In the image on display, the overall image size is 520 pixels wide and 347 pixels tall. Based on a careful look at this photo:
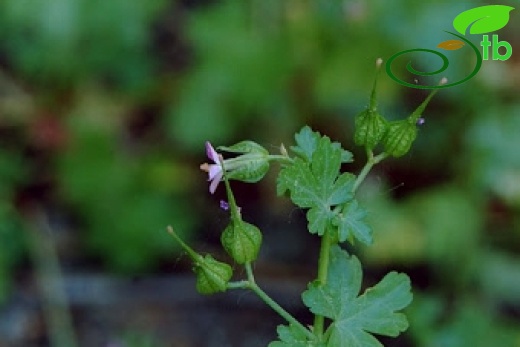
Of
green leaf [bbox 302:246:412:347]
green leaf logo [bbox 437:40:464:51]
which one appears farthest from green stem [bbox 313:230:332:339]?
green leaf logo [bbox 437:40:464:51]

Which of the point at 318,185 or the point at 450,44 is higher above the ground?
the point at 450,44

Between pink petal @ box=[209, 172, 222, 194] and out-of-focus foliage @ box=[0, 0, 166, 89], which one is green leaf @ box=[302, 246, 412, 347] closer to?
pink petal @ box=[209, 172, 222, 194]

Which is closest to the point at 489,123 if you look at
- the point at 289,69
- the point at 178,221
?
the point at 289,69

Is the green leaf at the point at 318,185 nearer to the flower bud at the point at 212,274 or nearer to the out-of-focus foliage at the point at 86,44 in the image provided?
the flower bud at the point at 212,274

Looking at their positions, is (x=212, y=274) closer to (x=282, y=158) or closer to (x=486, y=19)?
(x=282, y=158)

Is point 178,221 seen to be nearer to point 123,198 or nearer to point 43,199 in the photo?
point 123,198

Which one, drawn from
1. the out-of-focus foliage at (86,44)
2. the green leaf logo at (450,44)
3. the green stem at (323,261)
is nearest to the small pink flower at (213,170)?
the green stem at (323,261)

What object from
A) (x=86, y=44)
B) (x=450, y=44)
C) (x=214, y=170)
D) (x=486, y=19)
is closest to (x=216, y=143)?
(x=86, y=44)
